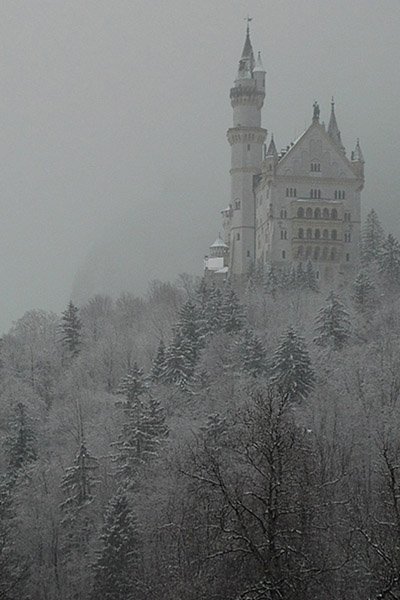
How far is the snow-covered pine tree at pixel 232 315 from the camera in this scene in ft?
234

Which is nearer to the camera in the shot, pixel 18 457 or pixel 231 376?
pixel 18 457

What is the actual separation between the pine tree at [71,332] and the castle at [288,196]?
82.7ft

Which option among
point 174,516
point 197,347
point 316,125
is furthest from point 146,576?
point 316,125

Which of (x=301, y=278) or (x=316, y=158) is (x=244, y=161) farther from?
(x=301, y=278)

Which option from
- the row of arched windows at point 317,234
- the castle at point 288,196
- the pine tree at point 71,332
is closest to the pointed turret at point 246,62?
the castle at point 288,196

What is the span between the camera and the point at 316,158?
97.6 metres

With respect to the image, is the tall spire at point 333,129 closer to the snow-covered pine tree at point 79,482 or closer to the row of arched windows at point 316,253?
the row of arched windows at point 316,253

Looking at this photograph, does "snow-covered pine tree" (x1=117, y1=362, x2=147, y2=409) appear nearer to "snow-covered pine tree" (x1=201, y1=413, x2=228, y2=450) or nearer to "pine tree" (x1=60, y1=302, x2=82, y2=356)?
"snow-covered pine tree" (x1=201, y1=413, x2=228, y2=450)

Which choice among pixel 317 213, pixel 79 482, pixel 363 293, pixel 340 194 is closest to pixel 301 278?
pixel 363 293

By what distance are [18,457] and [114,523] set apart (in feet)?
51.7

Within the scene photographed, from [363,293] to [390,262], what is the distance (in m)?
6.89

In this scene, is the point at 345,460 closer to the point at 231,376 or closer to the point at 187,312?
the point at 231,376

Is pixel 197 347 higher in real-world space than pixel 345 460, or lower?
higher

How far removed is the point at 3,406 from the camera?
65.0m
